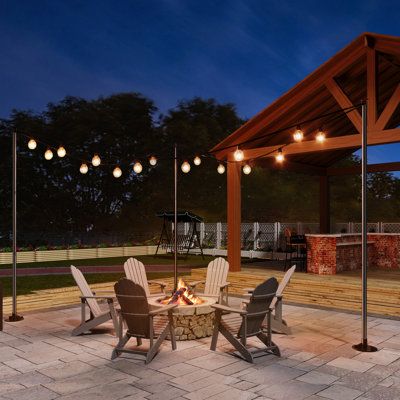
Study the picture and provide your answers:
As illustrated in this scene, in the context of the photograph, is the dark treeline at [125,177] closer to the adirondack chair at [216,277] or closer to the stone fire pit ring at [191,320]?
the adirondack chair at [216,277]

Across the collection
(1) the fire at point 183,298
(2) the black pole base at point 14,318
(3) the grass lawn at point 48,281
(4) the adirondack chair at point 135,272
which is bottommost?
(2) the black pole base at point 14,318

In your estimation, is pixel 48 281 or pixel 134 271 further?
pixel 48 281

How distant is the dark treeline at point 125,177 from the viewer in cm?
2967

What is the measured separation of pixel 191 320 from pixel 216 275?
1.83 m

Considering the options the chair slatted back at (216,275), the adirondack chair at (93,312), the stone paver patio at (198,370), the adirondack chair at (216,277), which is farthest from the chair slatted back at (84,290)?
the chair slatted back at (216,275)

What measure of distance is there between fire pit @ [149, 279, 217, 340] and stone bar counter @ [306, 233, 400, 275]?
5452mm

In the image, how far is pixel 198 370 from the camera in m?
5.64

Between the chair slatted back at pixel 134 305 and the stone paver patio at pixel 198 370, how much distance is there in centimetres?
45

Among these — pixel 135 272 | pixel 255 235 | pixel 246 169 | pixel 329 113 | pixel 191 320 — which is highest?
pixel 329 113

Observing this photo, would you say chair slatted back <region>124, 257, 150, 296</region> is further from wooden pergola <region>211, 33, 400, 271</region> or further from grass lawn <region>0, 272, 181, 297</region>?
wooden pergola <region>211, 33, 400, 271</region>

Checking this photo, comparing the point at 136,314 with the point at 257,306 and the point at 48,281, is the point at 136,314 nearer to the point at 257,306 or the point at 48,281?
the point at 257,306

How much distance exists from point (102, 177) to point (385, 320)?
2520 cm

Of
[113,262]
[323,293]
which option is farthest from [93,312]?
[113,262]

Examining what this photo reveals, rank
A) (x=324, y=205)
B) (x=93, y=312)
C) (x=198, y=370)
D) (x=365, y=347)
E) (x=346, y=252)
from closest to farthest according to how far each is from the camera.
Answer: (x=198, y=370) < (x=365, y=347) < (x=93, y=312) < (x=346, y=252) < (x=324, y=205)
